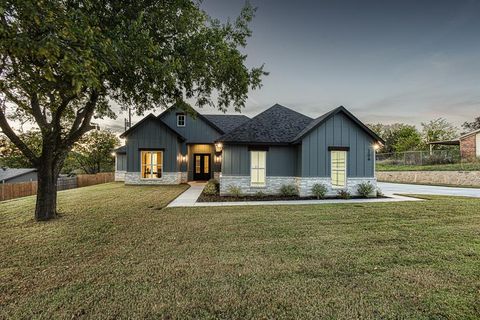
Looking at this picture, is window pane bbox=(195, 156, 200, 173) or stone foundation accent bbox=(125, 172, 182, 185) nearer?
stone foundation accent bbox=(125, 172, 182, 185)

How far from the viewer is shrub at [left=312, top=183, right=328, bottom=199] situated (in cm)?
984

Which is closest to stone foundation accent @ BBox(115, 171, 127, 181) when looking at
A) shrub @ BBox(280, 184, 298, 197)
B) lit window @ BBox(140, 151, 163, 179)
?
lit window @ BBox(140, 151, 163, 179)

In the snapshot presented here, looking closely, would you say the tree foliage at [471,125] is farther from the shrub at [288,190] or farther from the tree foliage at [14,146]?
the tree foliage at [14,146]

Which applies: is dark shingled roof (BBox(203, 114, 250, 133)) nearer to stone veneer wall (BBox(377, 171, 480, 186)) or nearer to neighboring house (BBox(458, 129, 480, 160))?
stone veneer wall (BBox(377, 171, 480, 186))

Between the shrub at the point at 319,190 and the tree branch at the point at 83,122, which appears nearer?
the tree branch at the point at 83,122

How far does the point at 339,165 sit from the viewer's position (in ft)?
34.6

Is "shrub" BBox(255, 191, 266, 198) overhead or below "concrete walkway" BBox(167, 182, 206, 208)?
Answer: overhead

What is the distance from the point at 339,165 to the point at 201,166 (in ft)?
40.9

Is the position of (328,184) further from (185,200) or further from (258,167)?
(185,200)

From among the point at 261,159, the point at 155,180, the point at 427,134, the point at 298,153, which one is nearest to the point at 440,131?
the point at 427,134

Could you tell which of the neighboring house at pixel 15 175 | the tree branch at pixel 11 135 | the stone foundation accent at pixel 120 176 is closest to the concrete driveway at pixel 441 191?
the tree branch at pixel 11 135

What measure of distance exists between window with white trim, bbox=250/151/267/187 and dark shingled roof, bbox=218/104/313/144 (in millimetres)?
722

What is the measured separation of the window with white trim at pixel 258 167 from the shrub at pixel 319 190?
8.25 feet

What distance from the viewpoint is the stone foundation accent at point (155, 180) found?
15859 mm
